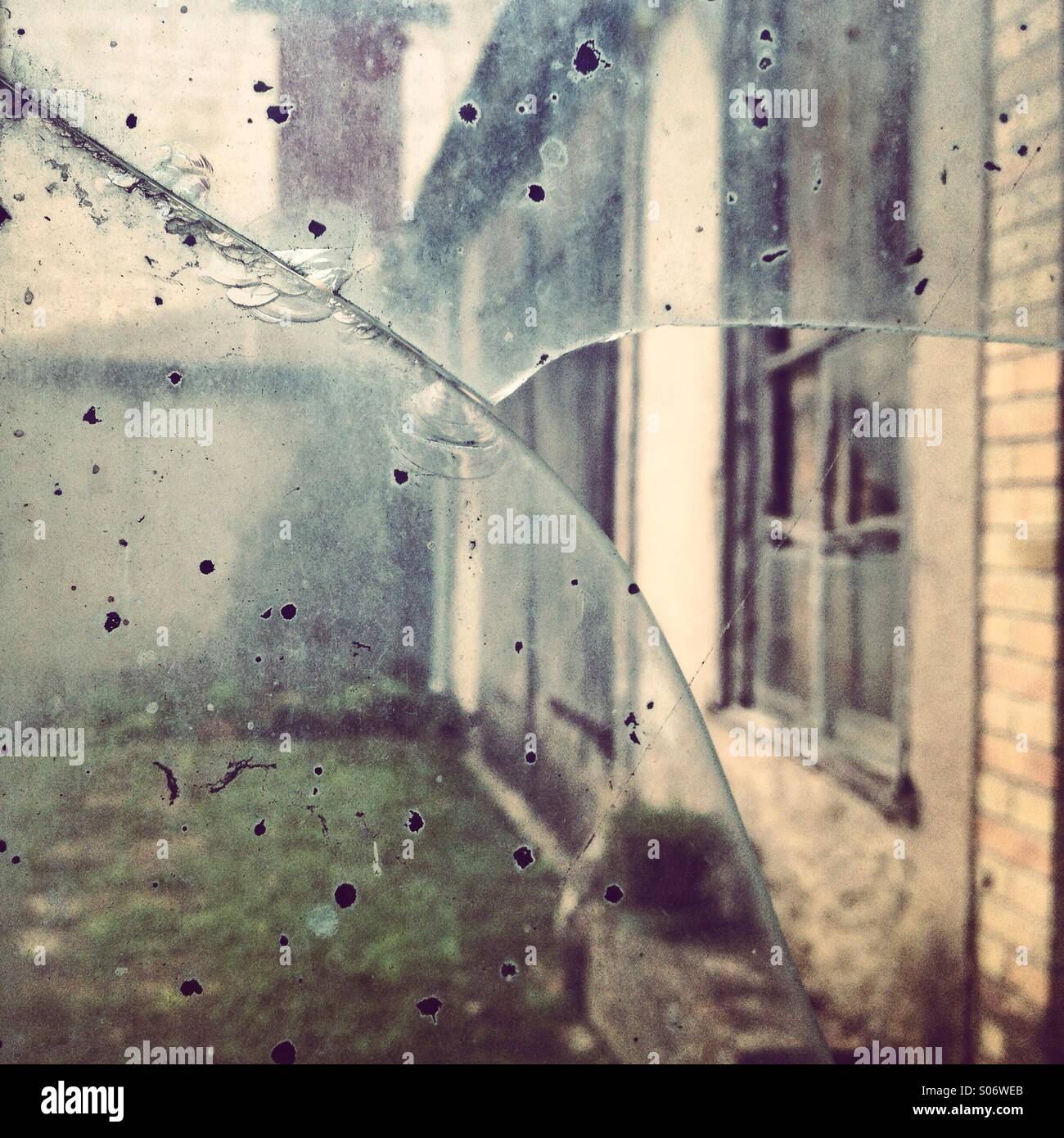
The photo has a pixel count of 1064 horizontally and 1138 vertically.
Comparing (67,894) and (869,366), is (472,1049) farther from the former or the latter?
(869,366)

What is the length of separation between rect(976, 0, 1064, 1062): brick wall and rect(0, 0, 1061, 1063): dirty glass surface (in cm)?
3

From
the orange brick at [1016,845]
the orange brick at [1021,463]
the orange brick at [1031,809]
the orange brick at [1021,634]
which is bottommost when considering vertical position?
the orange brick at [1016,845]

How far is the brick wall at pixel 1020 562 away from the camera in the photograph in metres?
1.19

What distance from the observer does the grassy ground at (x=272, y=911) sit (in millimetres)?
1210

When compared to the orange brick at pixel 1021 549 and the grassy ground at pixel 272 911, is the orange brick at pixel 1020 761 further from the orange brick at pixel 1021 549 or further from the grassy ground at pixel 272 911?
the grassy ground at pixel 272 911

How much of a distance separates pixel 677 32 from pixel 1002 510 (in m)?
0.95

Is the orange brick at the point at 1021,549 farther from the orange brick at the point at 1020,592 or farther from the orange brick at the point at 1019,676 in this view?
the orange brick at the point at 1019,676

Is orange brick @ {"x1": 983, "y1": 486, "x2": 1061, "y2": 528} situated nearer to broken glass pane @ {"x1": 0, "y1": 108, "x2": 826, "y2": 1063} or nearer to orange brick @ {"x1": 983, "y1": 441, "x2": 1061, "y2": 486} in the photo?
orange brick @ {"x1": 983, "y1": 441, "x2": 1061, "y2": 486}

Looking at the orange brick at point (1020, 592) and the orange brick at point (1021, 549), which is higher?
the orange brick at point (1021, 549)

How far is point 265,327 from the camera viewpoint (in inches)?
47.3

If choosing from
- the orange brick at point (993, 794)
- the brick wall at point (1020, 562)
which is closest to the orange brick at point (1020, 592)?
the brick wall at point (1020, 562)

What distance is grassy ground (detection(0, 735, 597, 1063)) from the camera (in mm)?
1210

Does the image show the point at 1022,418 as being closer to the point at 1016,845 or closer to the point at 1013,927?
the point at 1016,845

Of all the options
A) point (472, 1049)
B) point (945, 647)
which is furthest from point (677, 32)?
point (472, 1049)
